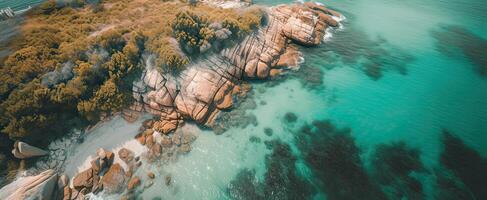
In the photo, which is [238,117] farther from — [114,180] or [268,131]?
[114,180]

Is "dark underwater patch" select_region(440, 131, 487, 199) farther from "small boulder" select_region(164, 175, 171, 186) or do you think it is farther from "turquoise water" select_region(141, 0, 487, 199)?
"small boulder" select_region(164, 175, 171, 186)

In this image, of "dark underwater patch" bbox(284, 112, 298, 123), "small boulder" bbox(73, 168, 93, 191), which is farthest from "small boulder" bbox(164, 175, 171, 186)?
"dark underwater patch" bbox(284, 112, 298, 123)

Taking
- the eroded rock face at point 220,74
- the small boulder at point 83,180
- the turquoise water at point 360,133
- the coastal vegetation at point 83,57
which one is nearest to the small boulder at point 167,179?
the turquoise water at point 360,133

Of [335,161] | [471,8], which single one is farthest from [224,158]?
[471,8]

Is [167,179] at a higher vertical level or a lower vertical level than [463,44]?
lower

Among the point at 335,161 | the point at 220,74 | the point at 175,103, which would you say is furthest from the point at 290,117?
the point at 175,103
